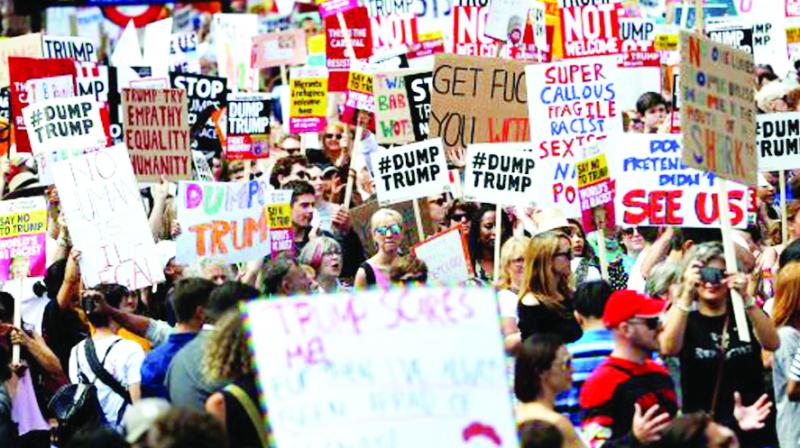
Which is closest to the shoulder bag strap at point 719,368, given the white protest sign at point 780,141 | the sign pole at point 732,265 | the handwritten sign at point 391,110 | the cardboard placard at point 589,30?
the sign pole at point 732,265

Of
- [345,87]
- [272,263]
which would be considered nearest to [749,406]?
[272,263]

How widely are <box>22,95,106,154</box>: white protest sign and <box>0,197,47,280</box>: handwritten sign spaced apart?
166cm

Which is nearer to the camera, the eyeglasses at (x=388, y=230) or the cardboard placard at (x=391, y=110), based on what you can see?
the eyeglasses at (x=388, y=230)

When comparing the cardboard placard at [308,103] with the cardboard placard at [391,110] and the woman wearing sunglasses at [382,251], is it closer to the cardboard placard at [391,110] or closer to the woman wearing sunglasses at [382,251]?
the cardboard placard at [391,110]

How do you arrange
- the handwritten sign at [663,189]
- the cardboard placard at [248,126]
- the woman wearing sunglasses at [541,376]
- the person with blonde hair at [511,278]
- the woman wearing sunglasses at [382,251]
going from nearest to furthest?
the woman wearing sunglasses at [541,376] → the person with blonde hair at [511,278] → the handwritten sign at [663,189] → the woman wearing sunglasses at [382,251] → the cardboard placard at [248,126]

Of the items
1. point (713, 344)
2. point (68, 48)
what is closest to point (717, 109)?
point (713, 344)

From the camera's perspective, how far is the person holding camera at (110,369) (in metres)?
10.8

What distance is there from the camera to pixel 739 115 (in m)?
11.1

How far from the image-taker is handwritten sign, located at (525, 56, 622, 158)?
14336mm

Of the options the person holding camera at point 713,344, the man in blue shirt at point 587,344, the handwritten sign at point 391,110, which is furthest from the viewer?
the handwritten sign at point 391,110

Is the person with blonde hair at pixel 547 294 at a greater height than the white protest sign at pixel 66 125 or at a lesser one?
lesser

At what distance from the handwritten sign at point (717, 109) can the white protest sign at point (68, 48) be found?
9.07 m

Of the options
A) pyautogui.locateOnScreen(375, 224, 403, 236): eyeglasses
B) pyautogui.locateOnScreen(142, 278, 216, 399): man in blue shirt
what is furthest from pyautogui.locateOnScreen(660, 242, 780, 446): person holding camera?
pyautogui.locateOnScreen(375, 224, 403, 236): eyeglasses

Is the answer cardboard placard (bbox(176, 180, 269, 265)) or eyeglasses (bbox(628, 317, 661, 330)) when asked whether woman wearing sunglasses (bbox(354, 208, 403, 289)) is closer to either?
cardboard placard (bbox(176, 180, 269, 265))
